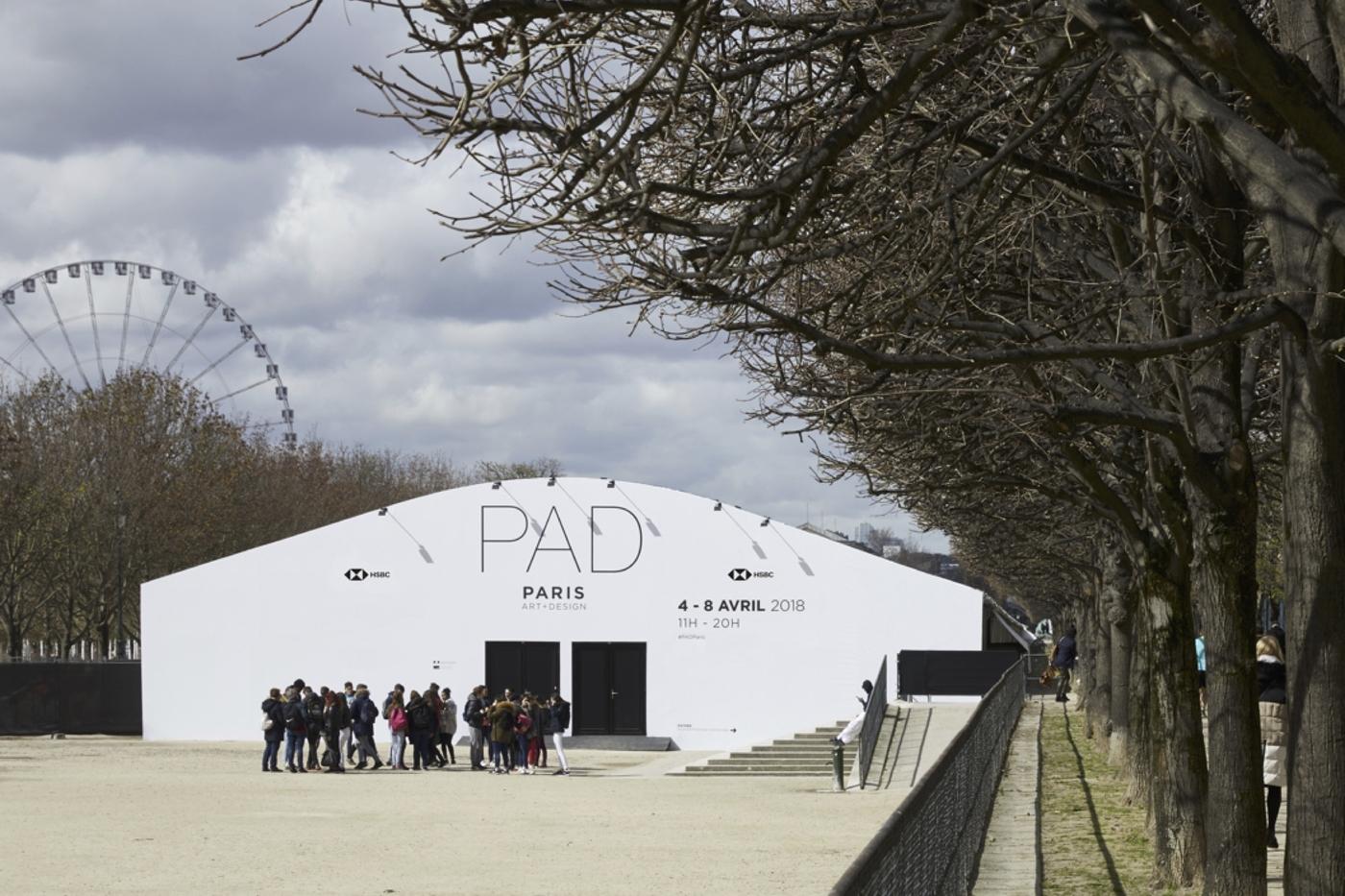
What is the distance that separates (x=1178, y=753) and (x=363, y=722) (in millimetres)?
26876

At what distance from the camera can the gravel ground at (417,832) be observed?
18250mm

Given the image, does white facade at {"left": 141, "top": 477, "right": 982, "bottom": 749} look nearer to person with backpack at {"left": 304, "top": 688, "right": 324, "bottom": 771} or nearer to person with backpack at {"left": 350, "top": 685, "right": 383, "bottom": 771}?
person with backpack at {"left": 350, "top": 685, "right": 383, "bottom": 771}

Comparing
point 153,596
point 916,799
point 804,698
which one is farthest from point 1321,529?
point 153,596

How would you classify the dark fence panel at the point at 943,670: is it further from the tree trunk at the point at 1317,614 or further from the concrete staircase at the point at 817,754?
the tree trunk at the point at 1317,614

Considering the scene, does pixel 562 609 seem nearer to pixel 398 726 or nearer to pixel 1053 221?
pixel 398 726

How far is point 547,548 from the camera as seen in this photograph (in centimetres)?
5094

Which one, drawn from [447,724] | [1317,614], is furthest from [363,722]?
[1317,614]

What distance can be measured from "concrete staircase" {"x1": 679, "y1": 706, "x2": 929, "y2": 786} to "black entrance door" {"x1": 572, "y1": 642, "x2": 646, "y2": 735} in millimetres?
6219

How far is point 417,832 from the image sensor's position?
23828 mm

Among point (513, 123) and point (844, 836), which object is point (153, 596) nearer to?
point (844, 836)

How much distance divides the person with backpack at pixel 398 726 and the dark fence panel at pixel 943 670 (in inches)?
585

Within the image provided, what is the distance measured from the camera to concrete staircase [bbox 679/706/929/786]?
119ft

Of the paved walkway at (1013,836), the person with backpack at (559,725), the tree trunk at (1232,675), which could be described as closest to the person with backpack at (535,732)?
the person with backpack at (559,725)

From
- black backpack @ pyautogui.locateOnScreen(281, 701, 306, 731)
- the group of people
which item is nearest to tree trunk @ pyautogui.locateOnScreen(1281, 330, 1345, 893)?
the group of people
